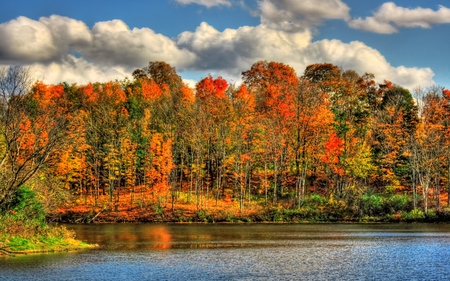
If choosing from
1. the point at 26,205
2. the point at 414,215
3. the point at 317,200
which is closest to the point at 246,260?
the point at 26,205

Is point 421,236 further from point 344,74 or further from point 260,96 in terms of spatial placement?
point 344,74

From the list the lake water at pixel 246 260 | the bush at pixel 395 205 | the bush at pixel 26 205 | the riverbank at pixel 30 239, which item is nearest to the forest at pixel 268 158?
the bush at pixel 395 205

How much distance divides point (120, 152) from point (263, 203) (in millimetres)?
20524

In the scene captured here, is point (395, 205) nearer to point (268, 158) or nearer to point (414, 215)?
point (414, 215)

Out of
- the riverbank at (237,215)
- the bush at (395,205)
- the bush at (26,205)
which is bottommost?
the riverbank at (237,215)

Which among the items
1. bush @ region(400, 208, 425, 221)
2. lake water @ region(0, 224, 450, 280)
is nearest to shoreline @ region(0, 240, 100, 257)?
lake water @ region(0, 224, 450, 280)

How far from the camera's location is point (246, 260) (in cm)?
2083

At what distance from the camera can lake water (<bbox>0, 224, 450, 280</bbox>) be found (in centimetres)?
1705

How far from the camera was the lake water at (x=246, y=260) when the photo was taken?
17.0m

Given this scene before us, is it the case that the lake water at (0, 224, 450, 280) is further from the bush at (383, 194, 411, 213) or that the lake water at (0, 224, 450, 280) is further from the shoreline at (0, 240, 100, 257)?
the bush at (383, 194, 411, 213)

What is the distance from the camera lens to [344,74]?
78062 mm

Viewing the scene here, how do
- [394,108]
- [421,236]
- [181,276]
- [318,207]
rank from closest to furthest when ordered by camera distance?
[181,276]
[421,236]
[318,207]
[394,108]

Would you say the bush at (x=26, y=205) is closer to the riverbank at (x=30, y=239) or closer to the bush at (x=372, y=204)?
the riverbank at (x=30, y=239)

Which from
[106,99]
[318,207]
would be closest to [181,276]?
[318,207]
